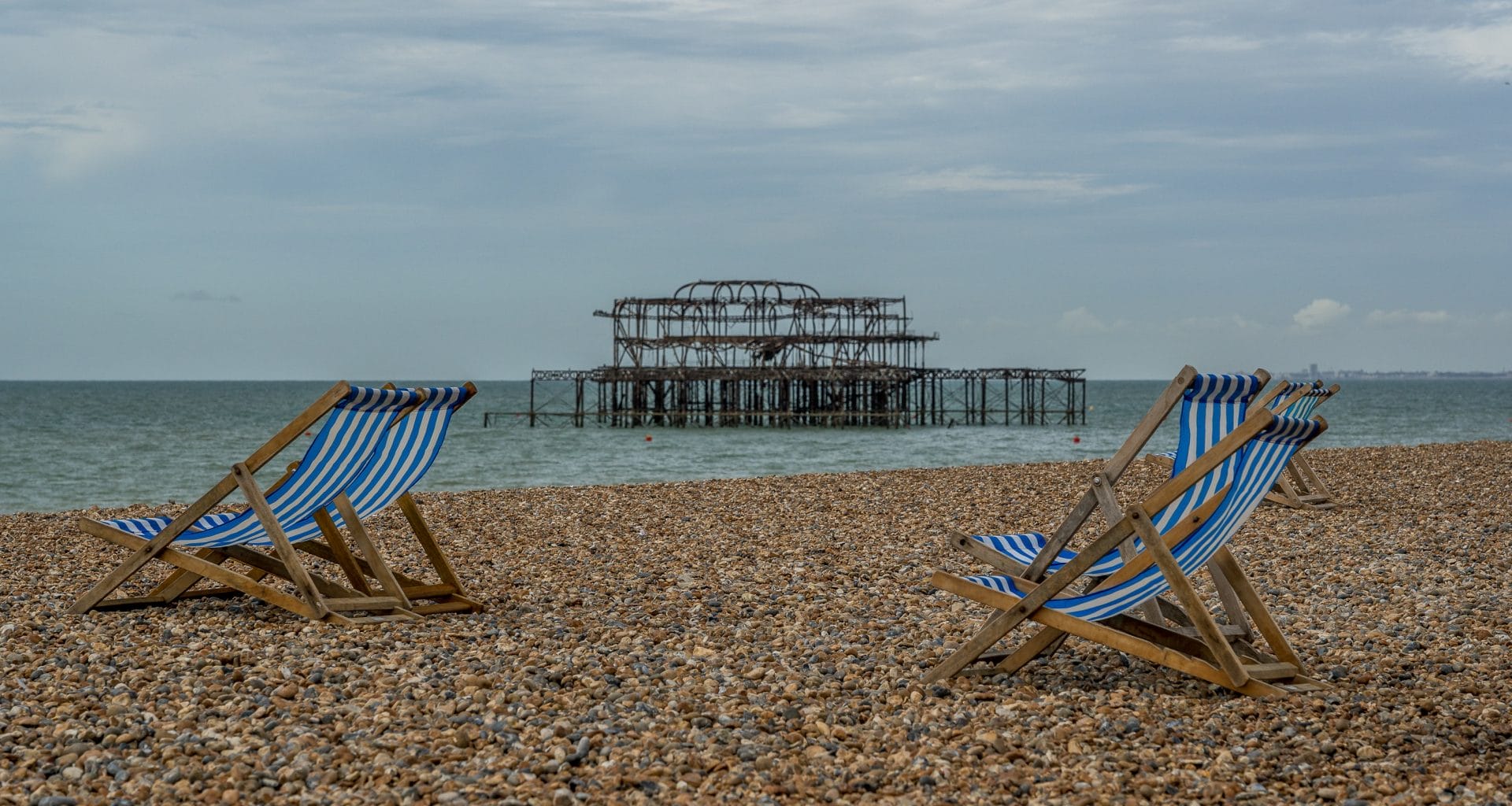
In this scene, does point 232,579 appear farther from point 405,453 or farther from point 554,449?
point 554,449

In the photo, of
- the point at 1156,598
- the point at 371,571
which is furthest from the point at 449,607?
the point at 1156,598

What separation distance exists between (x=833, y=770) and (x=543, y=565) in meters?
3.62

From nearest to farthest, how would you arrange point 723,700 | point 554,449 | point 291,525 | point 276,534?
point 723,700 < point 276,534 < point 291,525 < point 554,449

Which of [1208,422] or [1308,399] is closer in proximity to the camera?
[1208,422]

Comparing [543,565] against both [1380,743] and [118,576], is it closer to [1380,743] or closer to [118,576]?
[118,576]

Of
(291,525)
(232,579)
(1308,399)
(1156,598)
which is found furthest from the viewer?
(1308,399)

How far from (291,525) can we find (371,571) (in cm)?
36

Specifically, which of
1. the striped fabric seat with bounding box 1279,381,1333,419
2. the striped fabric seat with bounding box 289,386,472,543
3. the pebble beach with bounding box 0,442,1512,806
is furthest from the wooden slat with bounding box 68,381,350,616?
the striped fabric seat with bounding box 1279,381,1333,419

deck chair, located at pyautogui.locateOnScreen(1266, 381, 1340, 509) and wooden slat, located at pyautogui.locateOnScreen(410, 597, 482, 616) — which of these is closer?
wooden slat, located at pyautogui.locateOnScreen(410, 597, 482, 616)

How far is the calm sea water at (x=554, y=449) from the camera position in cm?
2181

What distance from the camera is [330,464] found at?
16.0ft

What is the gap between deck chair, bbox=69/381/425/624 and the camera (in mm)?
4812

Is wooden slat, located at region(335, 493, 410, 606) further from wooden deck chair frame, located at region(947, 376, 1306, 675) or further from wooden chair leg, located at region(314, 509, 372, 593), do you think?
wooden deck chair frame, located at region(947, 376, 1306, 675)

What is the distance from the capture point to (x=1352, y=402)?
75.3 metres
